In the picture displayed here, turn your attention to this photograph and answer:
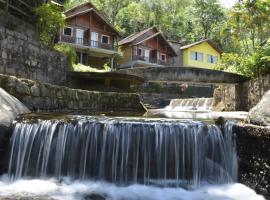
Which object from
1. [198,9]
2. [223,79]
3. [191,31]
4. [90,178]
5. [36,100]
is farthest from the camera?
[191,31]

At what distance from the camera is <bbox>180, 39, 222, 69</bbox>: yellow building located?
51.6 meters

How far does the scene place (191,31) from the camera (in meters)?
61.2

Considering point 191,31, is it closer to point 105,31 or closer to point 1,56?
point 105,31

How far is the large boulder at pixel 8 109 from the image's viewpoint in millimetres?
8164

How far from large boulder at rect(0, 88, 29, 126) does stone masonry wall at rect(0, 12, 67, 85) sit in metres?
3.88

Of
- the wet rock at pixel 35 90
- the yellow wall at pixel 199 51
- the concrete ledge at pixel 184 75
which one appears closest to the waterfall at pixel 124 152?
the wet rock at pixel 35 90

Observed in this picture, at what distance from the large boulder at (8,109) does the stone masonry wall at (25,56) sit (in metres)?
3.88

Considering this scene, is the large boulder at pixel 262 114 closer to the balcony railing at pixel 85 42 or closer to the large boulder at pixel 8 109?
the large boulder at pixel 8 109

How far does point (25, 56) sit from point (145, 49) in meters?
31.8

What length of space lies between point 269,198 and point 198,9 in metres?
52.6

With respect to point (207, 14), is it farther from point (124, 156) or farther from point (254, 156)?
point (124, 156)

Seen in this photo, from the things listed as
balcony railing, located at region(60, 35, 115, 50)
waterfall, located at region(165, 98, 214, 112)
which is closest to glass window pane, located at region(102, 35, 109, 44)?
balcony railing, located at region(60, 35, 115, 50)

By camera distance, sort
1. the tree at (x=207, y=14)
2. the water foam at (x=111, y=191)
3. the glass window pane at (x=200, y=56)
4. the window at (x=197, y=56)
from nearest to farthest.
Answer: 1. the water foam at (x=111, y=191)
2. the window at (x=197, y=56)
3. the glass window pane at (x=200, y=56)
4. the tree at (x=207, y=14)

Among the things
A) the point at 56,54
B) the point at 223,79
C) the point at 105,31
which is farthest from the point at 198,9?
the point at 56,54
